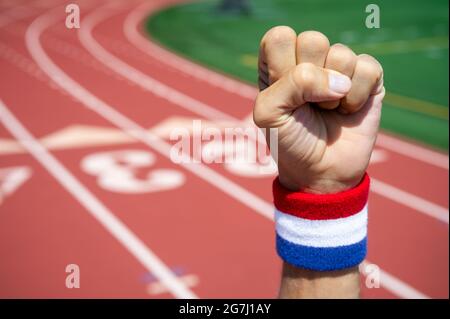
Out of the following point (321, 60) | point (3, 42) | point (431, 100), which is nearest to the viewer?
point (321, 60)

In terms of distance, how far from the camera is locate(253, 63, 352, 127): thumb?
4.02 ft

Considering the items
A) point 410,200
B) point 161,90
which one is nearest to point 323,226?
point 410,200

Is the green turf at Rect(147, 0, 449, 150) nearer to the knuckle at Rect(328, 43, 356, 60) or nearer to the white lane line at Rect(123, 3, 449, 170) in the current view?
the white lane line at Rect(123, 3, 449, 170)

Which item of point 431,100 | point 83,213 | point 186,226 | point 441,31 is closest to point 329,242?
point 186,226

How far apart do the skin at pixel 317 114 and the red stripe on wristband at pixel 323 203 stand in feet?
0.08

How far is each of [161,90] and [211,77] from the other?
1.07 metres

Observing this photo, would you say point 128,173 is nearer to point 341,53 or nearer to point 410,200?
point 410,200

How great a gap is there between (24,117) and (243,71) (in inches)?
157

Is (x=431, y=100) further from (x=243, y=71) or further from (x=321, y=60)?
(x=321, y=60)

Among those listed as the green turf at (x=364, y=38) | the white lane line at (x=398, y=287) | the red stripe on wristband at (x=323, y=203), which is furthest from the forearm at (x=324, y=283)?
the green turf at (x=364, y=38)

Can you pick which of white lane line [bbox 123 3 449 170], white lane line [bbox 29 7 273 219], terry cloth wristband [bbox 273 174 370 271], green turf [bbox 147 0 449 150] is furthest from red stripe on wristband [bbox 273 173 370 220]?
green turf [bbox 147 0 449 150]

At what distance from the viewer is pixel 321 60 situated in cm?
130

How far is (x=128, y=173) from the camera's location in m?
5.39

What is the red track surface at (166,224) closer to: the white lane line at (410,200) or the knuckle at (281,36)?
the white lane line at (410,200)
